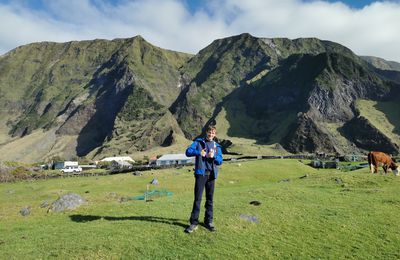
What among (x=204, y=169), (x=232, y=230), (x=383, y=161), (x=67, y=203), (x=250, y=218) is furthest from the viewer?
(x=383, y=161)

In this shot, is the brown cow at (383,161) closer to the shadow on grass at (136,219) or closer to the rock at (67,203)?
the shadow on grass at (136,219)

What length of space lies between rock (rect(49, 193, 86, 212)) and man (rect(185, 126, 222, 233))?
545 inches

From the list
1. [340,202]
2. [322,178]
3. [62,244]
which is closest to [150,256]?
[62,244]

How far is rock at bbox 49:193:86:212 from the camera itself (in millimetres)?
28797

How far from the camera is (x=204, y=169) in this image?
60.1 feet

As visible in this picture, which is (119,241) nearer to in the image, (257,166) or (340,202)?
(340,202)

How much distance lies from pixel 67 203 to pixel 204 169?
15.3 metres

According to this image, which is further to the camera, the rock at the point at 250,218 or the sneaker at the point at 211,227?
the rock at the point at 250,218

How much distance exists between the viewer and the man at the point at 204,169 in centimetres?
1827

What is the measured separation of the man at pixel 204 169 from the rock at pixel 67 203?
13.9 meters

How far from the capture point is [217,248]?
16859mm

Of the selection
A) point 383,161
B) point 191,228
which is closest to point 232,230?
point 191,228

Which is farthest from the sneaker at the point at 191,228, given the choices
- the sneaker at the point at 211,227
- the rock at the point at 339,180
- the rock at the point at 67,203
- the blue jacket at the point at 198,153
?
the rock at the point at 339,180

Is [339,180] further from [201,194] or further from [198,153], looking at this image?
[198,153]
